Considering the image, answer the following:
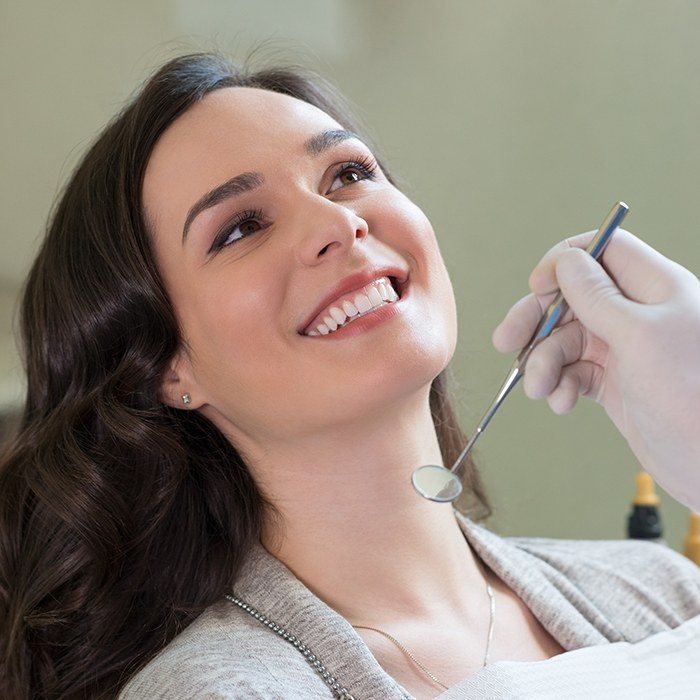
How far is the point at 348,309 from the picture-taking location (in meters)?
1.11

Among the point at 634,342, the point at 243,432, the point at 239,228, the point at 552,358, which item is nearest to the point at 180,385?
the point at 243,432

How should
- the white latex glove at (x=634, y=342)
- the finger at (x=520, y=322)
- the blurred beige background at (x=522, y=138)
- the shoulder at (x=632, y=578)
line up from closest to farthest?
the white latex glove at (x=634, y=342), the finger at (x=520, y=322), the shoulder at (x=632, y=578), the blurred beige background at (x=522, y=138)

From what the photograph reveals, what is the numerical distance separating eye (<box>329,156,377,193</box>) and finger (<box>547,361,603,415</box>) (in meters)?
0.34

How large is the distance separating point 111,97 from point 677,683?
1272mm

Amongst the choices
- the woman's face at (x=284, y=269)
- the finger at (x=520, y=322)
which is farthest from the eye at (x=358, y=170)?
the finger at (x=520, y=322)

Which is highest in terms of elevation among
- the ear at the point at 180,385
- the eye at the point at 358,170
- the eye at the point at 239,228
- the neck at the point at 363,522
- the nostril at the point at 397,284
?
the eye at the point at 358,170

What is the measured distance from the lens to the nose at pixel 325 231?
44.0 inches

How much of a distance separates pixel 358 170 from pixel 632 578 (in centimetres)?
66

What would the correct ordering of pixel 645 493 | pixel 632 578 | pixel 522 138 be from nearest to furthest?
pixel 632 578 → pixel 645 493 → pixel 522 138

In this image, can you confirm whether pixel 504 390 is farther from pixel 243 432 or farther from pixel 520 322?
pixel 243 432

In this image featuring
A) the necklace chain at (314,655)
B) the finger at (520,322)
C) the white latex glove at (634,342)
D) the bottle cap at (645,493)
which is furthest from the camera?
the bottle cap at (645,493)

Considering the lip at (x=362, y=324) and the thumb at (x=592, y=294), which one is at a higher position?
the thumb at (x=592, y=294)

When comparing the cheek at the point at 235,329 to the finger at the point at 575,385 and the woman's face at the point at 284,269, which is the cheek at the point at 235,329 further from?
the finger at the point at 575,385

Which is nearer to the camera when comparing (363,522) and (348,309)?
(348,309)
